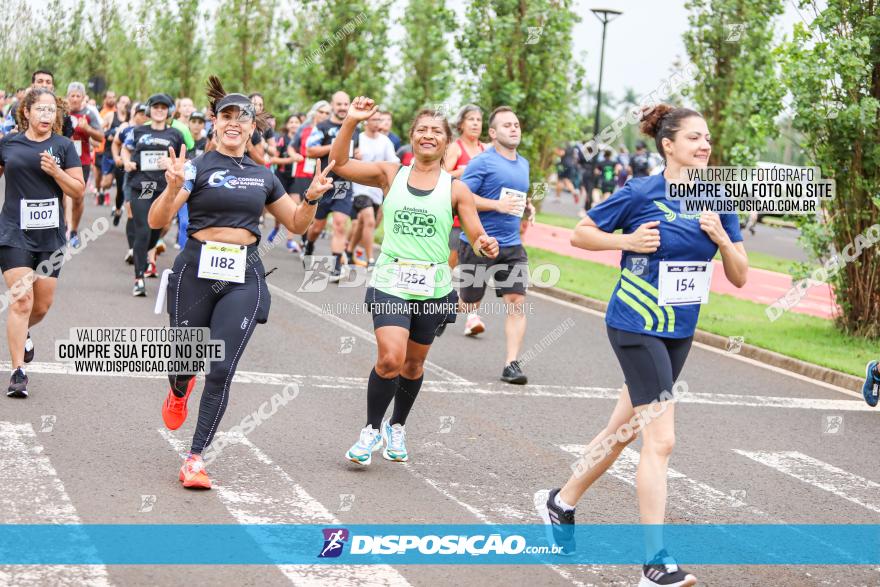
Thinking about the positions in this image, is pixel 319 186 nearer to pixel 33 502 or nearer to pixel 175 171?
pixel 175 171

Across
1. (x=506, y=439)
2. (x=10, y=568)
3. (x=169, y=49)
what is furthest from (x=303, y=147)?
(x=169, y=49)

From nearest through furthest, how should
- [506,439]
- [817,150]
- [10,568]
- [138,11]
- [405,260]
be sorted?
[10,568], [405,260], [506,439], [817,150], [138,11]

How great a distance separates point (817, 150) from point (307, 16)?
1981cm

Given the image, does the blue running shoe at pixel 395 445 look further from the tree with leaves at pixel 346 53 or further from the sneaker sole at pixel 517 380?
the tree with leaves at pixel 346 53

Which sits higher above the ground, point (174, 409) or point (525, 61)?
point (525, 61)

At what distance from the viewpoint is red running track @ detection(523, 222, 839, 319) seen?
1754cm

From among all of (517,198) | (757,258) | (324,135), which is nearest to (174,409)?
(517,198)

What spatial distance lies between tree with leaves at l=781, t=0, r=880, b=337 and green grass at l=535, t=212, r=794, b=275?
6025 millimetres

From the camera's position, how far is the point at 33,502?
5914 millimetres

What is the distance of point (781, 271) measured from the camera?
74.0 ft

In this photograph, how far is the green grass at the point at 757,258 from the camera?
914 inches

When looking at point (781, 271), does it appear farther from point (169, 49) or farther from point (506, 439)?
point (169, 49)

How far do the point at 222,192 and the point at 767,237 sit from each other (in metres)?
30.6

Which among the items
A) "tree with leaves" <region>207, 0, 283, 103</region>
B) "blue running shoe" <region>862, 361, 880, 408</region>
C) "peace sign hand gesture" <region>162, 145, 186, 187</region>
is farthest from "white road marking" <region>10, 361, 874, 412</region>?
"tree with leaves" <region>207, 0, 283, 103</region>
